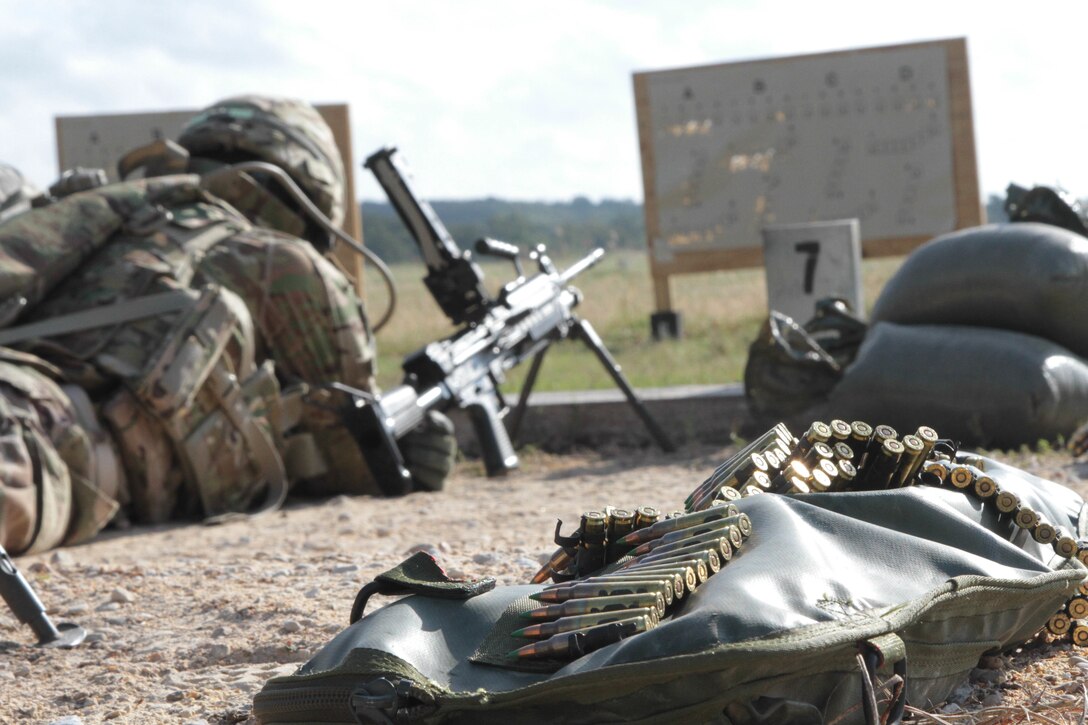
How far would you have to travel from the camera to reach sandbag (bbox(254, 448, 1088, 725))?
1.41 metres

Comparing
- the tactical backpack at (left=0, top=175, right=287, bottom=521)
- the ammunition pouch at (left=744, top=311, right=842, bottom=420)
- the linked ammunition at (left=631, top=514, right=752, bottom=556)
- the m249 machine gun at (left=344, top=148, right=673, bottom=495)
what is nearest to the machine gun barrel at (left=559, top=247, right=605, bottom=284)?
the m249 machine gun at (left=344, top=148, right=673, bottom=495)

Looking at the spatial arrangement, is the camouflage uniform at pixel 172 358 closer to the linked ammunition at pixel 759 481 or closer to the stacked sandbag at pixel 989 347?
the stacked sandbag at pixel 989 347

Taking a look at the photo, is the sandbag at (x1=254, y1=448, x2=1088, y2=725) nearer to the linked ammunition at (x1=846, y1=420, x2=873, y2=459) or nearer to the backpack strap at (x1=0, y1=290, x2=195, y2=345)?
the linked ammunition at (x1=846, y1=420, x2=873, y2=459)

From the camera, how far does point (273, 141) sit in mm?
5391

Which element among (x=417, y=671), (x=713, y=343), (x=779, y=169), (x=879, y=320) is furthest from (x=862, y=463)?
(x=779, y=169)

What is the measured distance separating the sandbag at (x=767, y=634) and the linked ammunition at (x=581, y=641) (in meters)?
0.02

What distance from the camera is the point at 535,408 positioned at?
662 cm

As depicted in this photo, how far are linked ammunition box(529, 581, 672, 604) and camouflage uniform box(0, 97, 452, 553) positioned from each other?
2302 millimetres

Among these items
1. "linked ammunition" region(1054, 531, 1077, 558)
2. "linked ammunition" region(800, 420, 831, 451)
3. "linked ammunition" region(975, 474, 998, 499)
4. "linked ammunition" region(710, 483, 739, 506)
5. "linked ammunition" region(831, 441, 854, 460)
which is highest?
"linked ammunition" region(800, 420, 831, 451)

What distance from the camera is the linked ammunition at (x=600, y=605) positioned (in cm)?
155

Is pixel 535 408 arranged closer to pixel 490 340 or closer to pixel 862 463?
pixel 490 340

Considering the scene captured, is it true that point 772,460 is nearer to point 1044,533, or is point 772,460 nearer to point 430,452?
point 1044,533

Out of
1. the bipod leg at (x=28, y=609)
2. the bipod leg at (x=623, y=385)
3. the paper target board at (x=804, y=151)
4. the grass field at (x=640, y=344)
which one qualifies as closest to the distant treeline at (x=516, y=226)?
the grass field at (x=640, y=344)

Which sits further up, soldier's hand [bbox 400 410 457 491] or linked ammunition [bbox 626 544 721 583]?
linked ammunition [bbox 626 544 721 583]
